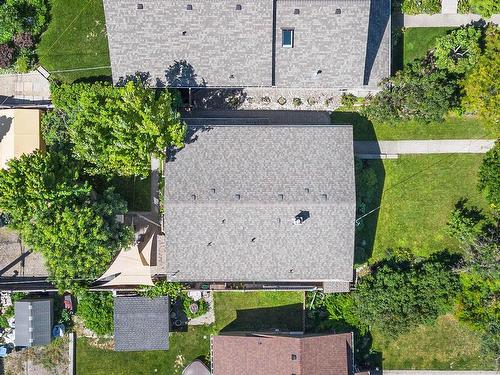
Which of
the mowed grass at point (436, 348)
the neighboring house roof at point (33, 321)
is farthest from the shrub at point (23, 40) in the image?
the mowed grass at point (436, 348)

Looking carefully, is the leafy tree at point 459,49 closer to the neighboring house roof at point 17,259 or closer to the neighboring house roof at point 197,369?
the neighboring house roof at point 197,369

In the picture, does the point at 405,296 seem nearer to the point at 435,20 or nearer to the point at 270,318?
the point at 270,318

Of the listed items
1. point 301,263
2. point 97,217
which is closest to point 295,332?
point 301,263

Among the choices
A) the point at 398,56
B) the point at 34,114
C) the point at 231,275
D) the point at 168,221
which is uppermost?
the point at 398,56

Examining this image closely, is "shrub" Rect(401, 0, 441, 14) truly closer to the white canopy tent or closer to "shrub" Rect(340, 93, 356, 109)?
"shrub" Rect(340, 93, 356, 109)

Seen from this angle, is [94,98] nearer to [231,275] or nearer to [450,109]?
[231,275]

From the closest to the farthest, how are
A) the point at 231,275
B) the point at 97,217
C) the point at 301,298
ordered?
the point at 97,217, the point at 231,275, the point at 301,298

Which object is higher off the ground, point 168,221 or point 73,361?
point 168,221

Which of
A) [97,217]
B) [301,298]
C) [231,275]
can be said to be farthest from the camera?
[301,298]

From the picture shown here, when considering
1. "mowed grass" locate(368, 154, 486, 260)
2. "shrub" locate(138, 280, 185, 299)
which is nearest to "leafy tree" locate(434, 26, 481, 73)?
"mowed grass" locate(368, 154, 486, 260)
